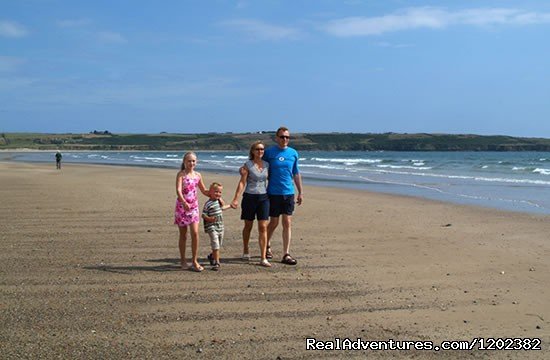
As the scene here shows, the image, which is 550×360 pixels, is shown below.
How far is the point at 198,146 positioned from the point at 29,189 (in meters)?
126

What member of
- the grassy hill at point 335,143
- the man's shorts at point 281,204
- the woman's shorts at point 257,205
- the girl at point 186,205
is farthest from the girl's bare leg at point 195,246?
the grassy hill at point 335,143

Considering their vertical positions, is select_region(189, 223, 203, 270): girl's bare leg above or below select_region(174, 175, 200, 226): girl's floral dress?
below

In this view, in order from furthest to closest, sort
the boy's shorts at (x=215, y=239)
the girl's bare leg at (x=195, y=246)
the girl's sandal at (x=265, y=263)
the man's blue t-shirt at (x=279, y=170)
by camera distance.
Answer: the man's blue t-shirt at (x=279, y=170), the girl's sandal at (x=265, y=263), the boy's shorts at (x=215, y=239), the girl's bare leg at (x=195, y=246)

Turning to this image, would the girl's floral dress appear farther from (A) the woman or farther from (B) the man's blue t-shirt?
(B) the man's blue t-shirt

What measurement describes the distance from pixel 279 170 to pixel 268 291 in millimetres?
1905

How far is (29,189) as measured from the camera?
1823 centimetres

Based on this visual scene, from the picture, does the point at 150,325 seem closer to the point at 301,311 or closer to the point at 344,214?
the point at 301,311

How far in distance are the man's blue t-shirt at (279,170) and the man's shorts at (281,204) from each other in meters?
0.05

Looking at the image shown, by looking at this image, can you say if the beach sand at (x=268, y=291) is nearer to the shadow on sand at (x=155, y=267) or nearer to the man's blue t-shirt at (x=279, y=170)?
the shadow on sand at (x=155, y=267)

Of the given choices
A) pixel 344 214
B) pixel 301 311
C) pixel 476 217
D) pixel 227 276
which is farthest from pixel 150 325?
pixel 476 217

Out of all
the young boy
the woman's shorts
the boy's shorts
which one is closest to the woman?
the woman's shorts

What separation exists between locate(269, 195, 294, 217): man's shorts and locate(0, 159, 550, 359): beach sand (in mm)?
689

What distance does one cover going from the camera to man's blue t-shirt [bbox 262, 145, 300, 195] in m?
7.32

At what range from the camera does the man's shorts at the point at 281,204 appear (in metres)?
7.35
